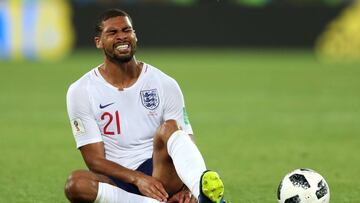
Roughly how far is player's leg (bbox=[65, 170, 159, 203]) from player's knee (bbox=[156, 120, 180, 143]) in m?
0.40

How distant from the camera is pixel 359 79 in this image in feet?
51.5

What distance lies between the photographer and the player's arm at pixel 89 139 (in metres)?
5.70

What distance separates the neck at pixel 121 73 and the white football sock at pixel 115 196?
0.77 m

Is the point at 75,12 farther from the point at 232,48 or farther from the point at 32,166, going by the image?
the point at 32,166

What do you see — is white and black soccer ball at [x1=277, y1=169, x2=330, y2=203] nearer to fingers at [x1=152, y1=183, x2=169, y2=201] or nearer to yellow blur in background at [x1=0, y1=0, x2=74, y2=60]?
fingers at [x1=152, y1=183, x2=169, y2=201]

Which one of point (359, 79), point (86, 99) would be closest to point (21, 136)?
point (86, 99)

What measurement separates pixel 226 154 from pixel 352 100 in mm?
4671

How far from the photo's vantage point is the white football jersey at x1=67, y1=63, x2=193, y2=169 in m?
5.87

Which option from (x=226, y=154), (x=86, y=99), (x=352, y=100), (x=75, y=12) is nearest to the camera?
(x=86, y=99)

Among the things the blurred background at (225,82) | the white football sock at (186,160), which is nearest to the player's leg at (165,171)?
the white football sock at (186,160)

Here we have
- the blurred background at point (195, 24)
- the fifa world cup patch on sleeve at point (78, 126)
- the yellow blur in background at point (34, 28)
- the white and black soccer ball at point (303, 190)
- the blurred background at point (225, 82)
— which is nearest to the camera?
the white and black soccer ball at point (303, 190)

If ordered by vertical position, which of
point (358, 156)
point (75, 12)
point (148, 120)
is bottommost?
point (358, 156)

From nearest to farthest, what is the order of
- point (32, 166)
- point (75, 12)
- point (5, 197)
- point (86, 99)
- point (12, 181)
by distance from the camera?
point (86, 99) < point (5, 197) < point (12, 181) < point (32, 166) < point (75, 12)

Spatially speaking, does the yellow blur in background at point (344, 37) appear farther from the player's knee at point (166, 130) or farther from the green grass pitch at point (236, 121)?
the player's knee at point (166, 130)
